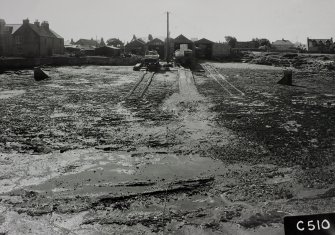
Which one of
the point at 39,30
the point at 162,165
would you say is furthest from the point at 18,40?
the point at 162,165

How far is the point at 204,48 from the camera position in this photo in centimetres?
6631

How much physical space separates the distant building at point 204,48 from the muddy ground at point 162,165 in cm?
4725

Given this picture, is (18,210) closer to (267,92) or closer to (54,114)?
(54,114)

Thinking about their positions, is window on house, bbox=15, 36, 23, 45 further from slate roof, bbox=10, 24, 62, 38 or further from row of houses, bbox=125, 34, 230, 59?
row of houses, bbox=125, 34, 230, 59

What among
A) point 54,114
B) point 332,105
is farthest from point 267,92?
point 54,114

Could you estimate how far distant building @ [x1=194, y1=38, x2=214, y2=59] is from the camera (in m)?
65.5

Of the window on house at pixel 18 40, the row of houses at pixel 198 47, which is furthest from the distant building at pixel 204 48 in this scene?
the window on house at pixel 18 40

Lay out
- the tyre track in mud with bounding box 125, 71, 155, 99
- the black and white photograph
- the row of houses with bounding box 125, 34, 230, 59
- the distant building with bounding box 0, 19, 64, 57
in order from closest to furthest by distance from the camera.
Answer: the black and white photograph < the tyre track in mud with bounding box 125, 71, 155, 99 < the distant building with bounding box 0, 19, 64, 57 < the row of houses with bounding box 125, 34, 230, 59

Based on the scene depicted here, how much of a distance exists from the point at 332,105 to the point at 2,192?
58.4 feet

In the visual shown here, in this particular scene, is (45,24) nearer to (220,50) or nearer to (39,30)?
(39,30)

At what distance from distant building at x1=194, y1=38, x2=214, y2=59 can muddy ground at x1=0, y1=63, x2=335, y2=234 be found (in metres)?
47.2

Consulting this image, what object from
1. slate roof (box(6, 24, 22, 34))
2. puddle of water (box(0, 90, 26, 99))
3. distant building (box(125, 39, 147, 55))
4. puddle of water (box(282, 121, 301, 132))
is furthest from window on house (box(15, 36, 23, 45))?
puddle of water (box(282, 121, 301, 132))

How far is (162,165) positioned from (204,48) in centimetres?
5910

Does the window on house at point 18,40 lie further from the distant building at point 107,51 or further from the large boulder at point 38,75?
the large boulder at point 38,75
